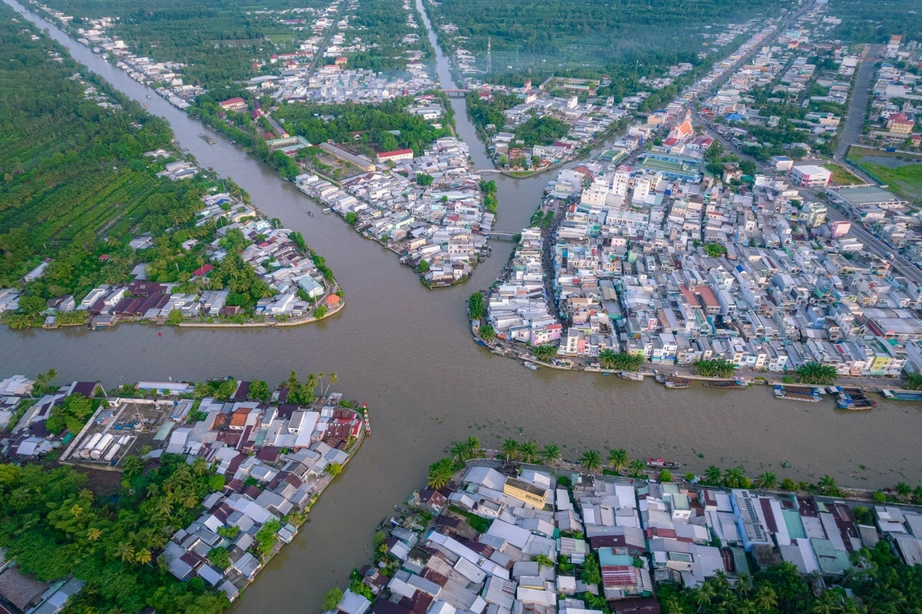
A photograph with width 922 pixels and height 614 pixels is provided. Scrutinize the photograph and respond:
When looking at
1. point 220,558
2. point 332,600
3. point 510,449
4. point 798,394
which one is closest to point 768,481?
point 798,394

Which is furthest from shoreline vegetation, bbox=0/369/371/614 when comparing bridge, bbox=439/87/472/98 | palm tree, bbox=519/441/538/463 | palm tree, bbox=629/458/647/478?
bridge, bbox=439/87/472/98

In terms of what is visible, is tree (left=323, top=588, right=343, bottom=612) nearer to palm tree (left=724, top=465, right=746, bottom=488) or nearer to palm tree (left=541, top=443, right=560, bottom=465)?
palm tree (left=541, top=443, right=560, bottom=465)

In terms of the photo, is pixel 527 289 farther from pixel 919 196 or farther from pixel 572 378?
pixel 919 196

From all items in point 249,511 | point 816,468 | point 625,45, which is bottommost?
point 816,468

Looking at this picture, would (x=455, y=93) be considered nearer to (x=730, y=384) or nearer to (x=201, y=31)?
(x=201, y=31)

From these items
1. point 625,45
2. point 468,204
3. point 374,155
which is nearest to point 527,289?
point 468,204

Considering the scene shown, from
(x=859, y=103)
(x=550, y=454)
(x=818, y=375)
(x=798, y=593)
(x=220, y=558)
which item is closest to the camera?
(x=798, y=593)
